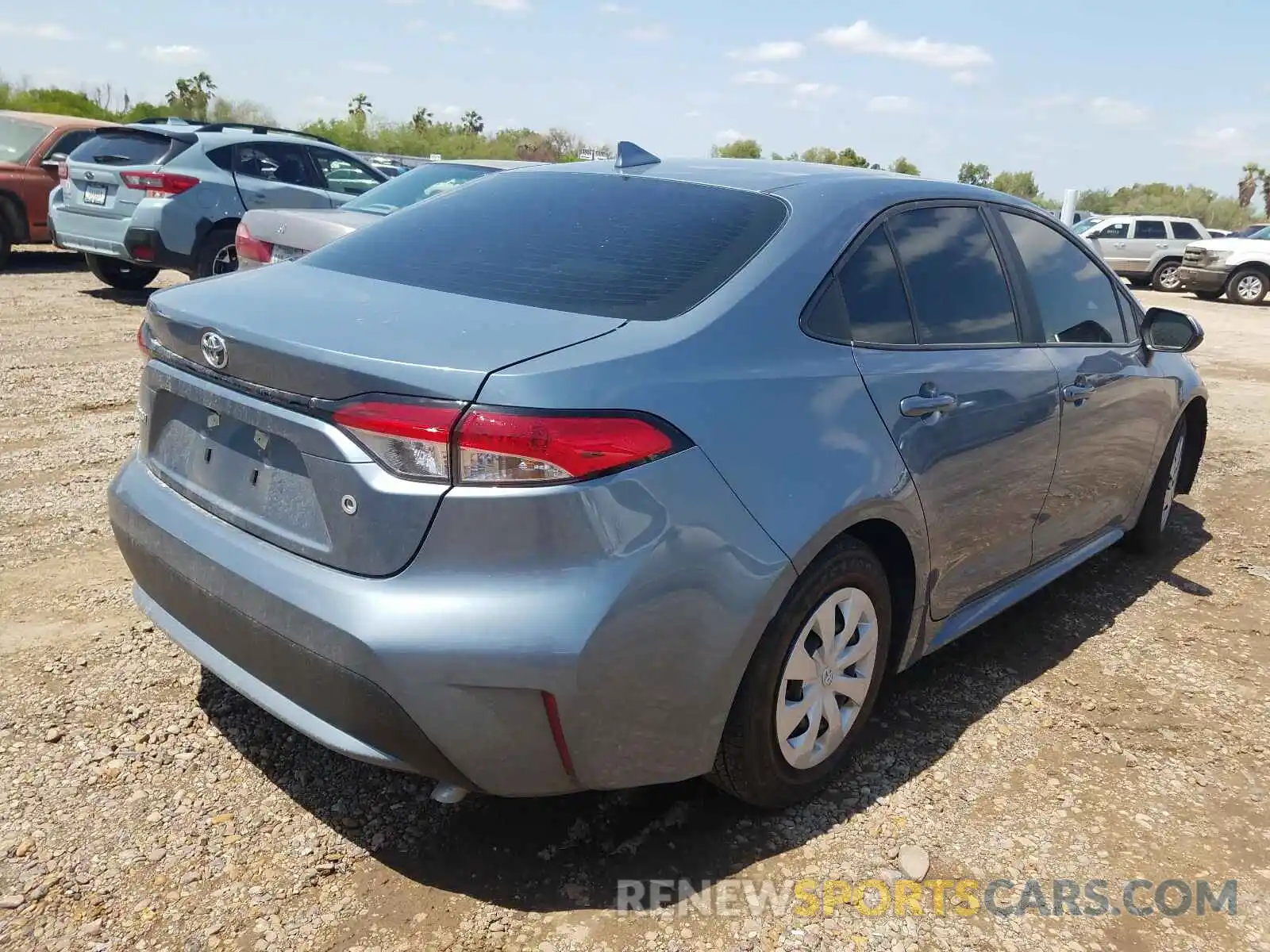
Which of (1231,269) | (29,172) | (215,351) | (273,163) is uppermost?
(273,163)

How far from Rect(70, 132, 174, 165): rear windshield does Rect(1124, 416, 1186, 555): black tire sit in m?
8.69

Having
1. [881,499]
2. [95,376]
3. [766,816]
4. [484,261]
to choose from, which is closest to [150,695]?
[484,261]

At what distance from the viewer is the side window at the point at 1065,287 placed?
3.67 metres

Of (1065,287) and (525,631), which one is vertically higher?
(1065,287)

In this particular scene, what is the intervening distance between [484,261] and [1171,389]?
10.7 feet

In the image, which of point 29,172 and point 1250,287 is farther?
point 1250,287

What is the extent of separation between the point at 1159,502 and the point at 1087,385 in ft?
4.47

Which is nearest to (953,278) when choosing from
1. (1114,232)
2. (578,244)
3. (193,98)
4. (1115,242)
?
(578,244)

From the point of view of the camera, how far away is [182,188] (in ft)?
30.5

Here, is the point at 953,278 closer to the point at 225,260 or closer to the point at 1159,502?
the point at 1159,502

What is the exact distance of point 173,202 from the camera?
9.19 metres

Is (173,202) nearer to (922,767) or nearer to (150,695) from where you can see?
(150,695)

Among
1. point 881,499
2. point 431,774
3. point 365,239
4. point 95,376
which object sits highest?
point 365,239

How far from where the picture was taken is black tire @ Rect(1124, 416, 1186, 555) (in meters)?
4.70
